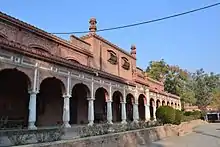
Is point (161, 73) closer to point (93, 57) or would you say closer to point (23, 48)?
point (93, 57)

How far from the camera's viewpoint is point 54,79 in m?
14.4

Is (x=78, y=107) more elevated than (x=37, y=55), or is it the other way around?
(x=37, y=55)

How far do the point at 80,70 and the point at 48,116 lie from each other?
4661 millimetres

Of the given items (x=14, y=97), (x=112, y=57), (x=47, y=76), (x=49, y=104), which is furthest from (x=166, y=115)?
(x=14, y=97)

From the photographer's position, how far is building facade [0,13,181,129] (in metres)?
12.1

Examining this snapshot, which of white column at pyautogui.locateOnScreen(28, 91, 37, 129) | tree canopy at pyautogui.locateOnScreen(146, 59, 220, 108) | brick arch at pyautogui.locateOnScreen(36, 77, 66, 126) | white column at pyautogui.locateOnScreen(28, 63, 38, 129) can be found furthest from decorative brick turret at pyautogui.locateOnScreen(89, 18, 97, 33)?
tree canopy at pyautogui.locateOnScreen(146, 59, 220, 108)

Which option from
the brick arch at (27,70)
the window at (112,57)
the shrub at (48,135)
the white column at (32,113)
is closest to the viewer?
the shrub at (48,135)

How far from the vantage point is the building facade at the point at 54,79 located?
12133 millimetres

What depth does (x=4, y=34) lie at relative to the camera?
48.7 feet

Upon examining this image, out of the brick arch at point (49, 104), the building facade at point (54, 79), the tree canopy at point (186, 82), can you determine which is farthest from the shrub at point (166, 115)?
the tree canopy at point (186, 82)

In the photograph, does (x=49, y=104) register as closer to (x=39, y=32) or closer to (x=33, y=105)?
(x=39, y=32)

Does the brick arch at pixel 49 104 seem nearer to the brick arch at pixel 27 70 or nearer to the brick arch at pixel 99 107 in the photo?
the brick arch at pixel 27 70

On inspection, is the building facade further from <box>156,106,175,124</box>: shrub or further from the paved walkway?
the paved walkway

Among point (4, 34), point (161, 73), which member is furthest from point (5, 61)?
point (161, 73)
